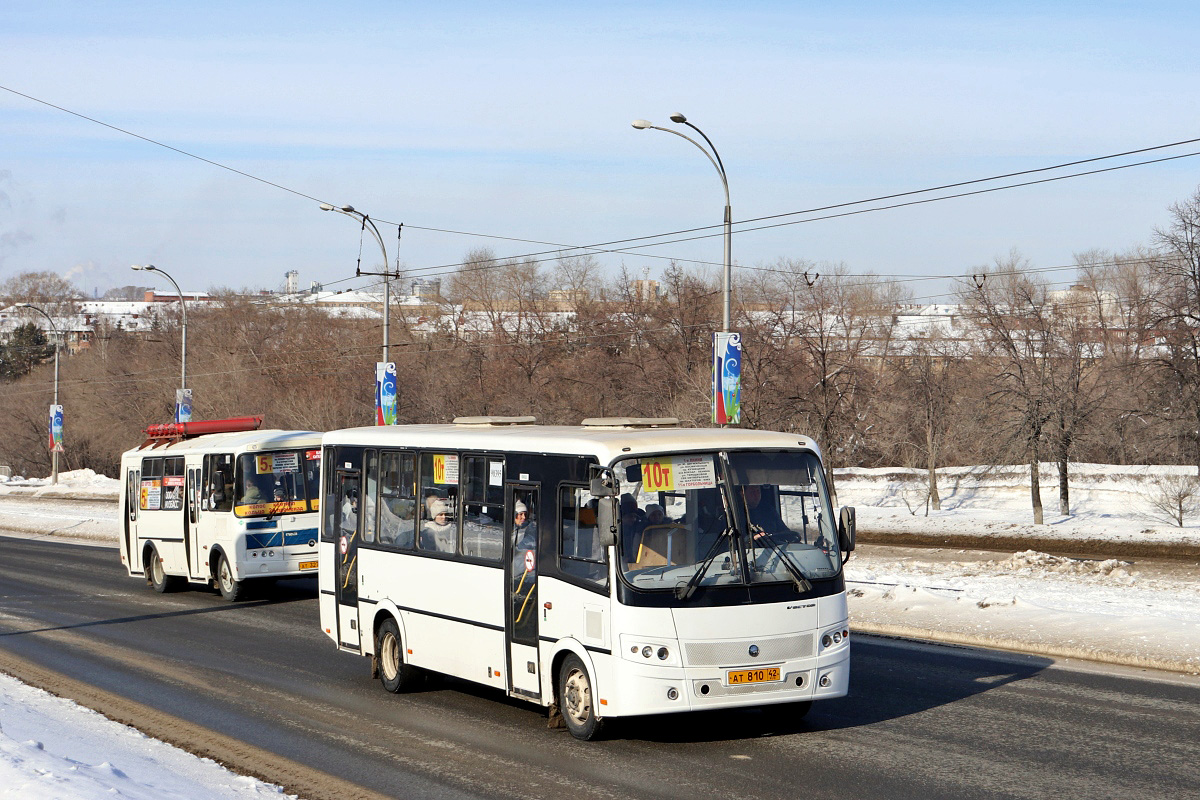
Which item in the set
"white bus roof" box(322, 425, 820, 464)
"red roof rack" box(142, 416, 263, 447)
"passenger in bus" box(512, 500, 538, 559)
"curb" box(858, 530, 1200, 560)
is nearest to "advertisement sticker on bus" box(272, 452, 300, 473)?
"red roof rack" box(142, 416, 263, 447)

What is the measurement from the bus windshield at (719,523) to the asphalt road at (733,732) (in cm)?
146

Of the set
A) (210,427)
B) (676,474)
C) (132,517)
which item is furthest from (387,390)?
(676,474)

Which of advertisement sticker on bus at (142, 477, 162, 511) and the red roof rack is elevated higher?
the red roof rack

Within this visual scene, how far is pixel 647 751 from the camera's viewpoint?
10.3 meters

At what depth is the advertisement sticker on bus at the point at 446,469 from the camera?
12648 mm

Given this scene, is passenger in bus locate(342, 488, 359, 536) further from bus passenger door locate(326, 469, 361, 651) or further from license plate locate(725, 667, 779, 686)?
license plate locate(725, 667, 779, 686)

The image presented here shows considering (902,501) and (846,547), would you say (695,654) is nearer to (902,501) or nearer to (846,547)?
(846,547)

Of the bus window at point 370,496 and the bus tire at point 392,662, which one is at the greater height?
the bus window at point 370,496

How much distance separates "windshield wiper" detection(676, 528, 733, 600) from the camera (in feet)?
32.9

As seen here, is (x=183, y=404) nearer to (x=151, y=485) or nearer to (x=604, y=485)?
(x=151, y=485)

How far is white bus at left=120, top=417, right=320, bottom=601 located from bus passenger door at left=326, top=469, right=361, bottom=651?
7565 millimetres

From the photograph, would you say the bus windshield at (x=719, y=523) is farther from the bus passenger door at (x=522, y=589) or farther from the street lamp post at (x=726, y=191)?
the street lamp post at (x=726, y=191)

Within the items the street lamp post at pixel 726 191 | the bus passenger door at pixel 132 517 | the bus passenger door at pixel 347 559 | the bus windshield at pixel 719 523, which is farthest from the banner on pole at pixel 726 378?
the bus windshield at pixel 719 523

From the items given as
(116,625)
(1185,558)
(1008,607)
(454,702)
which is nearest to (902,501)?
(1185,558)
